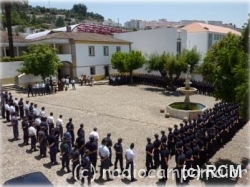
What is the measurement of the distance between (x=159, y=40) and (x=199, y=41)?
11.1 meters

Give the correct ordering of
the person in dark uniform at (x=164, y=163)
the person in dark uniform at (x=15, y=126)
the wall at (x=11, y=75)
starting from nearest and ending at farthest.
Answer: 1. the person in dark uniform at (x=164, y=163)
2. the person in dark uniform at (x=15, y=126)
3. the wall at (x=11, y=75)

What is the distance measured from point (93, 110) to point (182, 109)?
6.15 m

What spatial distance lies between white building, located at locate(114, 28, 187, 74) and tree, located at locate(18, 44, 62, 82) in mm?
14937

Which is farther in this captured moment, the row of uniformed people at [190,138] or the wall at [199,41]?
the wall at [199,41]

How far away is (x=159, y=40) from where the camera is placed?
39875 millimetres

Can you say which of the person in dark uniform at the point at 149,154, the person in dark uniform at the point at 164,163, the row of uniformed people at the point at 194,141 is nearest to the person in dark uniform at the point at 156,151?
the row of uniformed people at the point at 194,141

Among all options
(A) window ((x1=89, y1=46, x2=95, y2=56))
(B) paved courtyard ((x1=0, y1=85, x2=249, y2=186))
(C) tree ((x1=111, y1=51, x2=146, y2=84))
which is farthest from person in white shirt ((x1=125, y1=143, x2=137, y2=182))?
(A) window ((x1=89, y1=46, x2=95, y2=56))

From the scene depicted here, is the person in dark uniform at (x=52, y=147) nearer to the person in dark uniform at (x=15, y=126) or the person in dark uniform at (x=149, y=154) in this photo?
the person in dark uniform at (x=15, y=126)

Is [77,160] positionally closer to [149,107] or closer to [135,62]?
[149,107]

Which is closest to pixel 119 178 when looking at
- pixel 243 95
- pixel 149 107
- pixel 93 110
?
pixel 243 95

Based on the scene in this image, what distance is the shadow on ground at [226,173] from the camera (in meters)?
10.2

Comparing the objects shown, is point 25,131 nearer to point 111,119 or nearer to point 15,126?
point 15,126

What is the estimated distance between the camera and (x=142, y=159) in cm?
1168

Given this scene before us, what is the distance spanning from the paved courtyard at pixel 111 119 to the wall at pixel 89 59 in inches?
179
